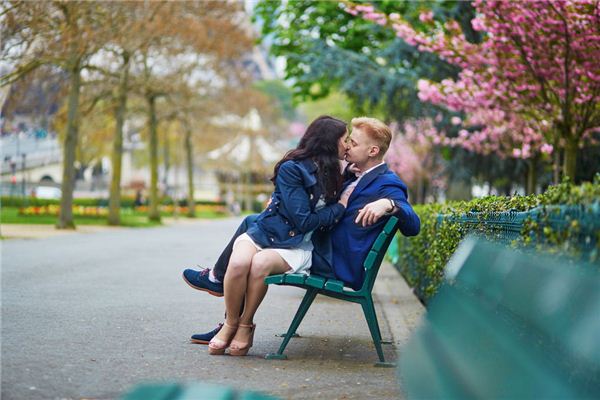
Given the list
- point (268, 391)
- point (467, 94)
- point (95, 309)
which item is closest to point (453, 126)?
point (467, 94)

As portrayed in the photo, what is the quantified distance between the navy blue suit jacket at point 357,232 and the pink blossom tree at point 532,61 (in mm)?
7674

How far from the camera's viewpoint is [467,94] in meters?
19.0

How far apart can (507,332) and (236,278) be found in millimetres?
4152

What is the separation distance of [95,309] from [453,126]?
59.3 ft

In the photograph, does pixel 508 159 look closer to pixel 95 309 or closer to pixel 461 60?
pixel 461 60

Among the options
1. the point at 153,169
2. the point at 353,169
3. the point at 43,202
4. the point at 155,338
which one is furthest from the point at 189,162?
the point at 353,169

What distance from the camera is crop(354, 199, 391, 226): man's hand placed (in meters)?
6.57

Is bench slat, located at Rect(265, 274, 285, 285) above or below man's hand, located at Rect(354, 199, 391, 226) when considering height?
below

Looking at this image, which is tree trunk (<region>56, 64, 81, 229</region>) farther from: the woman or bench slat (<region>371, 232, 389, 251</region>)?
bench slat (<region>371, 232, 389, 251</region>)

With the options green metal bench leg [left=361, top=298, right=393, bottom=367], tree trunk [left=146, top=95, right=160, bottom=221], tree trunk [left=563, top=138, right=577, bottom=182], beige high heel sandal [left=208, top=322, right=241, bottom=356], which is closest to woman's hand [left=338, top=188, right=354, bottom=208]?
green metal bench leg [left=361, top=298, right=393, bottom=367]

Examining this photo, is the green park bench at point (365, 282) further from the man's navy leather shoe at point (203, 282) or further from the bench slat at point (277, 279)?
the man's navy leather shoe at point (203, 282)

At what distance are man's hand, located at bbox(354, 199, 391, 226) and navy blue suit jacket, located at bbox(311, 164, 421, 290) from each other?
0.14 metres

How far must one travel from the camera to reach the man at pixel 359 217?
266 inches

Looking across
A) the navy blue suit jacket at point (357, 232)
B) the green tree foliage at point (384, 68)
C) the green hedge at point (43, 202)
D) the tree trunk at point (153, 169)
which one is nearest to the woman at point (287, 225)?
the navy blue suit jacket at point (357, 232)
